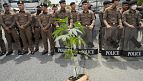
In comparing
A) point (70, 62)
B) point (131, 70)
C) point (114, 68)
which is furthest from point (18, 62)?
point (131, 70)

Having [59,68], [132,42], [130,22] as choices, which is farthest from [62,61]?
[130,22]

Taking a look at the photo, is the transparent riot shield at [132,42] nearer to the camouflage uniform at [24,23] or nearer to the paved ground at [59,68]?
the paved ground at [59,68]

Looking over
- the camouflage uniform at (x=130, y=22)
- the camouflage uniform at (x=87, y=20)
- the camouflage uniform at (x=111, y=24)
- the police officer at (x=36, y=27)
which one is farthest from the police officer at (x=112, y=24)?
the police officer at (x=36, y=27)

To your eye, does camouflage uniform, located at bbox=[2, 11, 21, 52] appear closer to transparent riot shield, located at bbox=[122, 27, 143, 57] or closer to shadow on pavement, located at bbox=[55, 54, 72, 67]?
shadow on pavement, located at bbox=[55, 54, 72, 67]

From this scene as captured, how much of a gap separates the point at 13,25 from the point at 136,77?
11.8ft

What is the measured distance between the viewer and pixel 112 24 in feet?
20.2

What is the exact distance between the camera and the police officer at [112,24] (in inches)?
235

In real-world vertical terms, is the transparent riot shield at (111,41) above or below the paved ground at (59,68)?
above

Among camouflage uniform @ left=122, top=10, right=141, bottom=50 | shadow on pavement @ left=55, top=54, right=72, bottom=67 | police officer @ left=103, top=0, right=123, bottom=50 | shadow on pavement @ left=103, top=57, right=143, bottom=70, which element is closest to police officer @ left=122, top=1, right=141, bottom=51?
camouflage uniform @ left=122, top=10, right=141, bottom=50

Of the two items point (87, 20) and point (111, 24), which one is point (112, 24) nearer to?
point (111, 24)

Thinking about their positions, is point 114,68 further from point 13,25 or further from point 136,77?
point 13,25

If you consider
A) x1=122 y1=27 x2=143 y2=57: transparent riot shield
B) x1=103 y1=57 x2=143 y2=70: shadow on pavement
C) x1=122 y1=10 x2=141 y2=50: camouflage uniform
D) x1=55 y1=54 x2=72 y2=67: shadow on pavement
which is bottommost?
x1=103 y1=57 x2=143 y2=70: shadow on pavement

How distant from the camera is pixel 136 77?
4.98 metres

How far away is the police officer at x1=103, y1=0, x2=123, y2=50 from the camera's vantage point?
598 cm
